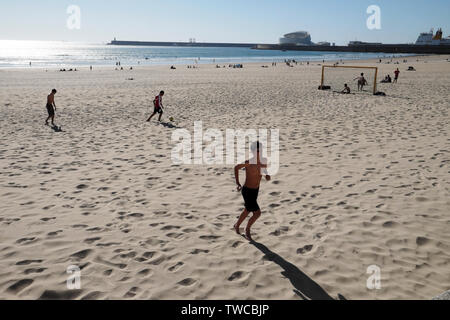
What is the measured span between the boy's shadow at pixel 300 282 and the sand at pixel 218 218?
0.06ft

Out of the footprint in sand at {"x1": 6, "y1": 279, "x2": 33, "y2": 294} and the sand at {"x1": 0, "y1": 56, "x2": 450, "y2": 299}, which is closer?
the footprint in sand at {"x1": 6, "y1": 279, "x2": 33, "y2": 294}

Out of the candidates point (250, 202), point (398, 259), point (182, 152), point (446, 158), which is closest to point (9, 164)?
point (182, 152)

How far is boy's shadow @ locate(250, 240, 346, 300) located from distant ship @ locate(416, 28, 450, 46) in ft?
460

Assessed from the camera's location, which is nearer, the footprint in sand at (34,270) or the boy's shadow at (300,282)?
the boy's shadow at (300,282)

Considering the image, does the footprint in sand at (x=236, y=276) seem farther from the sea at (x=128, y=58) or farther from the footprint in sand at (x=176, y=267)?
the sea at (x=128, y=58)

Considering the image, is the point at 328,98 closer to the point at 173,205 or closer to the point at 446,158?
the point at 446,158

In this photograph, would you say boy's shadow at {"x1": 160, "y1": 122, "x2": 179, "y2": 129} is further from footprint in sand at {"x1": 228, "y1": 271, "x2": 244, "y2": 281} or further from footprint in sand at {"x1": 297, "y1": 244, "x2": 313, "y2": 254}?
footprint in sand at {"x1": 228, "y1": 271, "x2": 244, "y2": 281}

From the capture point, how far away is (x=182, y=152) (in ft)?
30.4

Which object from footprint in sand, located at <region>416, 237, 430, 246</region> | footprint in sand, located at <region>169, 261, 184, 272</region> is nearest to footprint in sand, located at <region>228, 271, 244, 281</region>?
footprint in sand, located at <region>169, 261, 184, 272</region>

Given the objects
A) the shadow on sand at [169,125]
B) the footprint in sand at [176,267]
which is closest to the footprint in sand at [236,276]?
the footprint in sand at [176,267]

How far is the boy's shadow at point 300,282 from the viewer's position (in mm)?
3814

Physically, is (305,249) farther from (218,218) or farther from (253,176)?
(218,218)

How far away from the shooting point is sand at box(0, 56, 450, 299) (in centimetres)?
404

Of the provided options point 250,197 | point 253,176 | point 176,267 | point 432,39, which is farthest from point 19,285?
point 432,39
